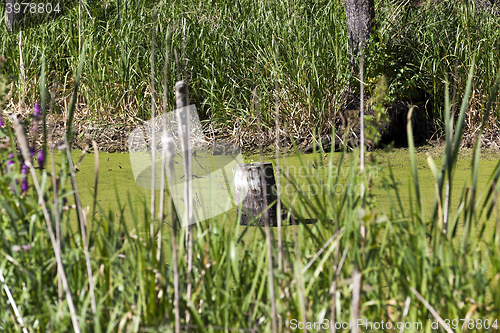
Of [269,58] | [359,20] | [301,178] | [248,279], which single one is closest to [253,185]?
[301,178]

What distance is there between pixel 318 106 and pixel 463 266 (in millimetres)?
2744

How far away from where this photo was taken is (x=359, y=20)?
12.2 ft

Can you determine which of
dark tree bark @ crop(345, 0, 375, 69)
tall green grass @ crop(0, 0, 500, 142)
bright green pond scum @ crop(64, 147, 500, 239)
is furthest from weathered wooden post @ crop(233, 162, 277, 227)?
dark tree bark @ crop(345, 0, 375, 69)

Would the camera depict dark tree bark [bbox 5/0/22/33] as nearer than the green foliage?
No

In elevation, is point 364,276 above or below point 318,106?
below

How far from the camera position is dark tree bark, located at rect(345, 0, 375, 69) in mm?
3686

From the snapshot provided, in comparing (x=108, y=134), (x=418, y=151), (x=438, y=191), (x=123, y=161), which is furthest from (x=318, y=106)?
(x=438, y=191)

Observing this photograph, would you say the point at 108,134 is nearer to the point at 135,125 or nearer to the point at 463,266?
the point at 135,125


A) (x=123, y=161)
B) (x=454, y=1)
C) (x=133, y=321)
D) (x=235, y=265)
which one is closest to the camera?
(x=133, y=321)

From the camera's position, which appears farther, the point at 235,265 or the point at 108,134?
the point at 108,134

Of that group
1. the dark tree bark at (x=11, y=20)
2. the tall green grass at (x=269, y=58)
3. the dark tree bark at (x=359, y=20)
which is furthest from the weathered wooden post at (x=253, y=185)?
the dark tree bark at (x=11, y=20)

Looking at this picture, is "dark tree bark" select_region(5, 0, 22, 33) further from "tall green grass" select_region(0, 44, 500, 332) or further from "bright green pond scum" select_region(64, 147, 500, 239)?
"tall green grass" select_region(0, 44, 500, 332)

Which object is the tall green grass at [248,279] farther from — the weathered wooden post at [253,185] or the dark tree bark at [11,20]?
the dark tree bark at [11,20]

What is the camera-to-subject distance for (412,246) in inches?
41.3
